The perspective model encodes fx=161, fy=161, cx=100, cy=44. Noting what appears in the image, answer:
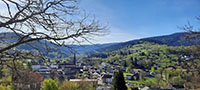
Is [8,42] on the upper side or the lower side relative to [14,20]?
lower

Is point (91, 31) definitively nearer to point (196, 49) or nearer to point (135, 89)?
point (196, 49)

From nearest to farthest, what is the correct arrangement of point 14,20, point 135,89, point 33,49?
point 14,20
point 33,49
point 135,89

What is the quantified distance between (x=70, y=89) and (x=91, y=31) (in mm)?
15378

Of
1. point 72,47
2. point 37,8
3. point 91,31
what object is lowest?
point 72,47

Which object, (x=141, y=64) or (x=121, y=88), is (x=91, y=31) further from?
(x=141, y=64)

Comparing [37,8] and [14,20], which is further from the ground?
[37,8]

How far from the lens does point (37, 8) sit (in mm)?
3439

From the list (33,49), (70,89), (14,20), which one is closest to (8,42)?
(33,49)

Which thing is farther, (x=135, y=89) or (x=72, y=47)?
(x=135, y=89)

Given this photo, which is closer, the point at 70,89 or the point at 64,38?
the point at 64,38

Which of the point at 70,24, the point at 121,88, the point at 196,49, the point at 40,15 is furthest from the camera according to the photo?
the point at 121,88

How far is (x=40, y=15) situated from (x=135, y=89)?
118 feet

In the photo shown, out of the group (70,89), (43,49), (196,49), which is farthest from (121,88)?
(43,49)

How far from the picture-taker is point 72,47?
12.6ft
